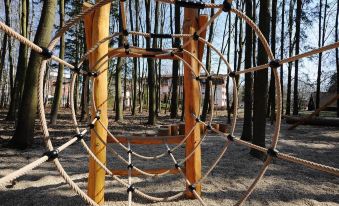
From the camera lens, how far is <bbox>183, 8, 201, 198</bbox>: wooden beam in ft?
11.1

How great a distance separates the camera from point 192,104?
3.44 metres

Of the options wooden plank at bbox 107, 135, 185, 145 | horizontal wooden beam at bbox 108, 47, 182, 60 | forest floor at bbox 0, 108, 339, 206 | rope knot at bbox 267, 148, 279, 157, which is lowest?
forest floor at bbox 0, 108, 339, 206

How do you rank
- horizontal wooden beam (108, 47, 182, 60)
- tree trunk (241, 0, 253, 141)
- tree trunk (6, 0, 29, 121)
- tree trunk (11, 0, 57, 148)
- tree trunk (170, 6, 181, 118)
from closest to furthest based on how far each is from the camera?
horizontal wooden beam (108, 47, 182, 60) < tree trunk (11, 0, 57, 148) < tree trunk (241, 0, 253, 141) < tree trunk (6, 0, 29, 121) < tree trunk (170, 6, 181, 118)

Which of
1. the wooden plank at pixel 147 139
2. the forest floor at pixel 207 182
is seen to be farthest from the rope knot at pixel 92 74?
the forest floor at pixel 207 182

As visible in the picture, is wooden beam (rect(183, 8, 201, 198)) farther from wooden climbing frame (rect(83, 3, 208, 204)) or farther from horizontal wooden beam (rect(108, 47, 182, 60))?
horizontal wooden beam (rect(108, 47, 182, 60))

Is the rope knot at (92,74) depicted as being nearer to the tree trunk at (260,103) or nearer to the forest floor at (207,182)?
the forest floor at (207,182)

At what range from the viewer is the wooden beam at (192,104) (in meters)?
3.38

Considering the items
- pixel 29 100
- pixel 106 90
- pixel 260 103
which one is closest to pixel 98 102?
pixel 106 90

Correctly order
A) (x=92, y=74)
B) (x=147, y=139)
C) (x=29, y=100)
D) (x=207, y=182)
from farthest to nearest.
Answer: (x=29, y=100) < (x=207, y=182) < (x=147, y=139) < (x=92, y=74)

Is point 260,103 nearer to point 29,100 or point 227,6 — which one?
point 227,6

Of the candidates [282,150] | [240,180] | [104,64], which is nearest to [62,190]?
[104,64]

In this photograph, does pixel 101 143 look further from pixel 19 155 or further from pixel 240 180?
pixel 19 155

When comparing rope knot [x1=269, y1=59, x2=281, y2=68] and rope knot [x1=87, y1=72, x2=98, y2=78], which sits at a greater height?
rope knot [x1=87, y1=72, x2=98, y2=78]

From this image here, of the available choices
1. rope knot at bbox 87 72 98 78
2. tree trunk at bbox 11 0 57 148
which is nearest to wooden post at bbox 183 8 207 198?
rope knot at bbox 87 72 98 78
